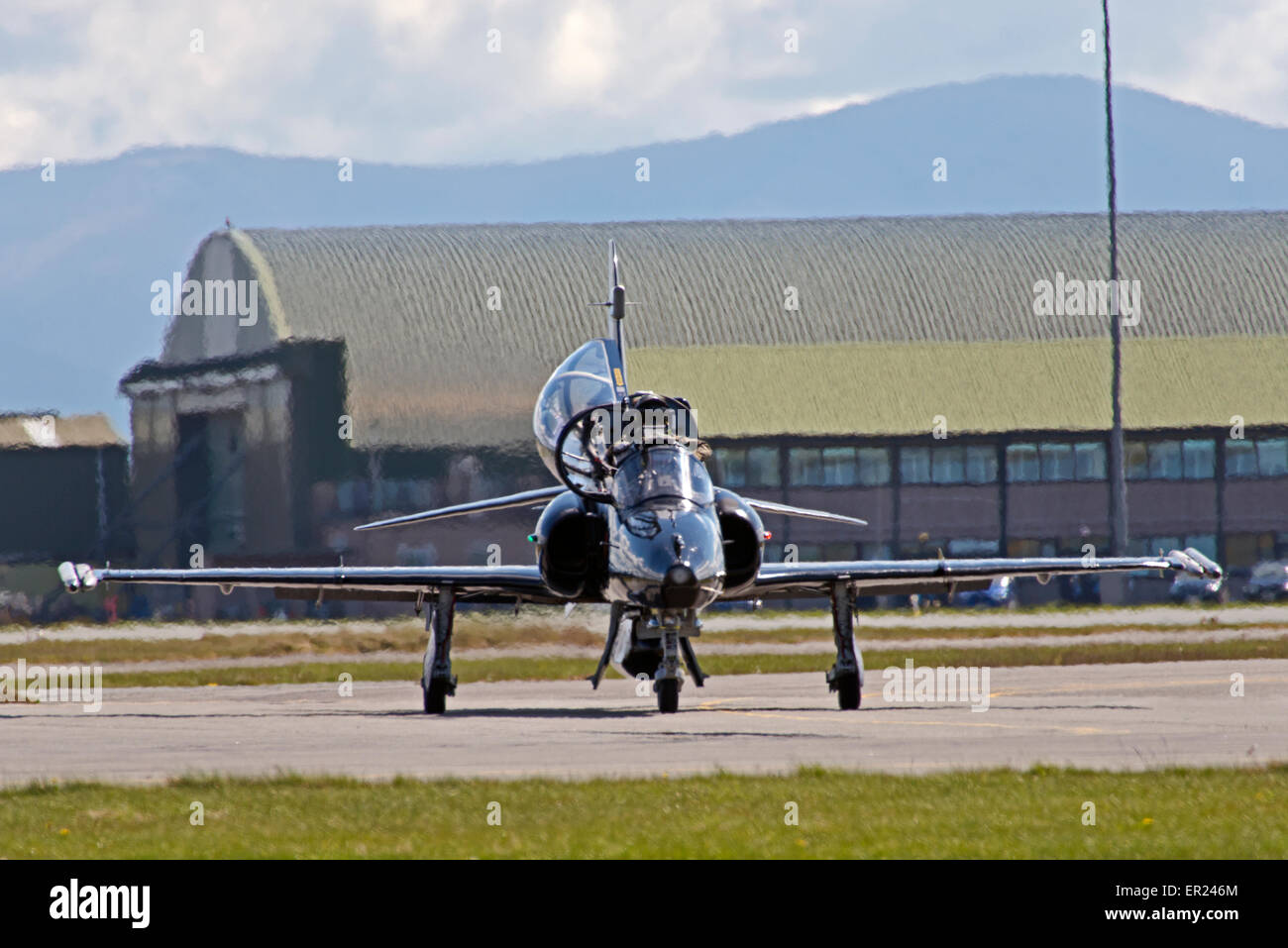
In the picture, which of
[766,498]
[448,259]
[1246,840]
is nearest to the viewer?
[1246,840]

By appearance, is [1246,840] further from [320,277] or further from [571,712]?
[320,277]

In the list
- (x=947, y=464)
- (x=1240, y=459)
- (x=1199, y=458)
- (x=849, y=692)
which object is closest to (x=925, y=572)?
(x=849, y=692)

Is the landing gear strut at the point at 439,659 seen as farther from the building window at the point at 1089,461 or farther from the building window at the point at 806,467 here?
the building window at the point at 1089,461

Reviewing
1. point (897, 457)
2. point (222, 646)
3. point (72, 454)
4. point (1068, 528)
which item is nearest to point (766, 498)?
point (897, 457)

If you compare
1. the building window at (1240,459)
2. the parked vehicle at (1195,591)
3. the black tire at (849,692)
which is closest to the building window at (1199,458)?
the building window at (1240,459)

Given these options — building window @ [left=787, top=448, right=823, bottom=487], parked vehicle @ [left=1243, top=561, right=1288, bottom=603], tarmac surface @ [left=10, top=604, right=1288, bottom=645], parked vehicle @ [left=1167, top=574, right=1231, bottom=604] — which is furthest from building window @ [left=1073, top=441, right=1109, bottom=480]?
tarmac surface @ [left=10, top=604, right=1288, bottom=645]

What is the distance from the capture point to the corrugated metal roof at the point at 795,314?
281 feet

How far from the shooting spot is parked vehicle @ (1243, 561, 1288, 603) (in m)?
79.9

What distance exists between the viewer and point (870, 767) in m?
19.8

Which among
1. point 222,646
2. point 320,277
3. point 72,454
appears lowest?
point 222,646

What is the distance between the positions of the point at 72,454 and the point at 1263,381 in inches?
2202

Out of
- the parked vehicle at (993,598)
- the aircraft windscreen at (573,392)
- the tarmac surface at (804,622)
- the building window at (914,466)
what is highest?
the aircraft windscreen at (573,392)

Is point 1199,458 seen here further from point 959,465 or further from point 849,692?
point 849,692

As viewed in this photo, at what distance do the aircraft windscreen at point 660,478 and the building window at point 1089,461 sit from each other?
209ft
